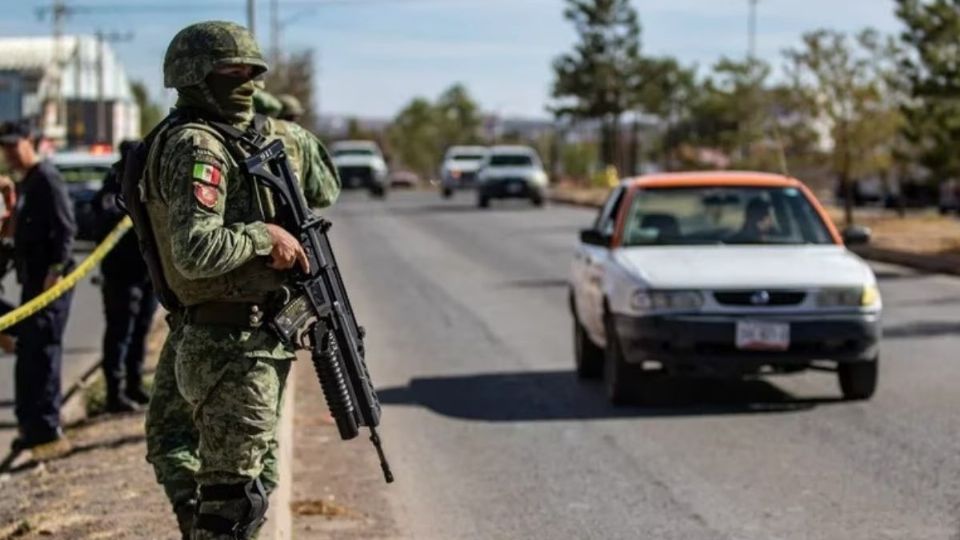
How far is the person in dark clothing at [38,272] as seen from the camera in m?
8.96

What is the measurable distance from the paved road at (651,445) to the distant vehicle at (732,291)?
1.14 ft

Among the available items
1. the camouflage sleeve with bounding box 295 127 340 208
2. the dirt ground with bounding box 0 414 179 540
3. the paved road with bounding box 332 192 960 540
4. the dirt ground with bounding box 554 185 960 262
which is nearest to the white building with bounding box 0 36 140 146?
the dirt ground with bounding box 554 185 960 262

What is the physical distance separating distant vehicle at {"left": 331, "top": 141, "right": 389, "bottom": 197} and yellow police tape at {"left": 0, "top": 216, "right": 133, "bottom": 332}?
41997 mm

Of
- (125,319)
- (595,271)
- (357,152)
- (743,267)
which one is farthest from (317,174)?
(357,152)

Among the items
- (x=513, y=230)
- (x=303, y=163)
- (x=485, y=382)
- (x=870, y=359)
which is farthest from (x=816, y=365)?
(x=513, y=230)

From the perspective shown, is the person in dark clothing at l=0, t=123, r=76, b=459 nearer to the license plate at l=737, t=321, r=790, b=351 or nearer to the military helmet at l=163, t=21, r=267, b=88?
the license plate at l=737, t=321, r=790, b=351

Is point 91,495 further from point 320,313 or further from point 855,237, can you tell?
point 855,237

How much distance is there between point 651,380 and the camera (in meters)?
11.7

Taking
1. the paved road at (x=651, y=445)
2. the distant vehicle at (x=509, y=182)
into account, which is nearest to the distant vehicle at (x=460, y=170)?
the distant vehicle at (x=509, y=182)

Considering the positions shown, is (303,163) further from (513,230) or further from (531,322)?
(513,230)

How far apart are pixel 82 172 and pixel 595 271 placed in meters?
17.8

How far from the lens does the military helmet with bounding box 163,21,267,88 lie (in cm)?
491

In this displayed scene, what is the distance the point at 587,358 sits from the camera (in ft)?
38.5

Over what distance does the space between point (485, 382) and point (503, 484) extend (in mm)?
3705
